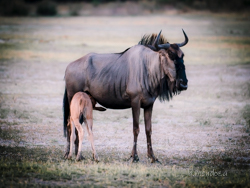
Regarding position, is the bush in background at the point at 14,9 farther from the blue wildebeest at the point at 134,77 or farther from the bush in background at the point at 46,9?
the blue wildebeest at the point at 134,77

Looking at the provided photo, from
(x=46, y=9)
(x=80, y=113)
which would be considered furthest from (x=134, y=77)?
(x=46, y=9)

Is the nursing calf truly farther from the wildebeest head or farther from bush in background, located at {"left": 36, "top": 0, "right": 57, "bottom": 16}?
bush in background, located at {"left": 36, "top": 0, "right": 57, "bottom": 16}

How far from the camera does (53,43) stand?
1260 inches

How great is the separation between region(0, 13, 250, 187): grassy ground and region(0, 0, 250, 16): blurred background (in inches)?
955

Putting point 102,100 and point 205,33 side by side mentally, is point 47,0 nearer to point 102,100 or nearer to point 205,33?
point 205,33

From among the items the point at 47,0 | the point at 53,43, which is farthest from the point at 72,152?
the point at 47,0

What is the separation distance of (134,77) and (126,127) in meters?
3.67

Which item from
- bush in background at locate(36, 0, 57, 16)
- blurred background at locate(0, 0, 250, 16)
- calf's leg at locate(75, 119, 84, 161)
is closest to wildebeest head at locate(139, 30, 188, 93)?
calf's leg at locate(75, 119, 84, 161)

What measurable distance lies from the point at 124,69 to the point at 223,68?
13.9 m

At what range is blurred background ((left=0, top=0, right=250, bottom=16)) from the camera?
55.0 metres

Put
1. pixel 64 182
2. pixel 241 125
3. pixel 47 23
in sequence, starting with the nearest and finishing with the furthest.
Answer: pixel 64 182, pixel 241 125, pixel 47 23

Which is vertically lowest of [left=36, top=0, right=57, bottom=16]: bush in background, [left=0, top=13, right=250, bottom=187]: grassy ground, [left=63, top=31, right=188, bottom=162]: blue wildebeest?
[left=0, top=13, right=250, bottom=187]: grassy ground

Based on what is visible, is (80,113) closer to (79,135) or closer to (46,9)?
(79,135)

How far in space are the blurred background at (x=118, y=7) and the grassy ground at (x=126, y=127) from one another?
24254 millimetres
